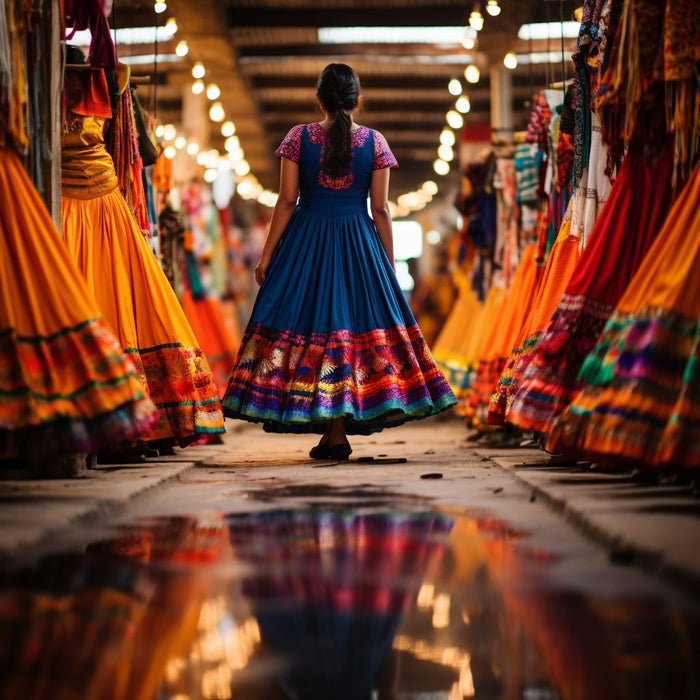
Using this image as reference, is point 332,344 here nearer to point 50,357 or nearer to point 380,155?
point 380,155

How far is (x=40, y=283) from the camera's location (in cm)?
428

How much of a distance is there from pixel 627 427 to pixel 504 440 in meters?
4.12

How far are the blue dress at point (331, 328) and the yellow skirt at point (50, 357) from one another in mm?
1880

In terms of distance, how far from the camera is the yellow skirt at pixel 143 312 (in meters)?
5.73

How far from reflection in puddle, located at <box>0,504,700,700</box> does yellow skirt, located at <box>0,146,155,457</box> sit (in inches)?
33.1

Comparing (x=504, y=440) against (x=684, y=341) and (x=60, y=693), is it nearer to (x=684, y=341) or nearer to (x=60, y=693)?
(x=684, y=341)

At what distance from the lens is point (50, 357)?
411 cm

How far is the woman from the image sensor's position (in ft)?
20.0

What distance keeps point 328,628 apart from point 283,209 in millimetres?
4383

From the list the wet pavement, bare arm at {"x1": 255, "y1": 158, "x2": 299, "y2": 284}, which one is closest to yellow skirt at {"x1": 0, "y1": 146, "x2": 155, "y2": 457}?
the wet pavement

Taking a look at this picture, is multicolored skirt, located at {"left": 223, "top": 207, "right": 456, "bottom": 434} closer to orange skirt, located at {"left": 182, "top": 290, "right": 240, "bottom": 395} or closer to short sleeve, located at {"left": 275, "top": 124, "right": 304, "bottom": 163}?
short sleeve, located at {"left": 275, "top": 124, "right": 304, "bottom": 163}

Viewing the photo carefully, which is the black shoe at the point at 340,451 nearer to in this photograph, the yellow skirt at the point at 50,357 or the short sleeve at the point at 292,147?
the short sleeve at the point at 292,147

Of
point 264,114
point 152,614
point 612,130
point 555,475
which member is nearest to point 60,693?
point 152,614

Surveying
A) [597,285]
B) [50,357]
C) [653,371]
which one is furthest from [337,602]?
[597,285]
